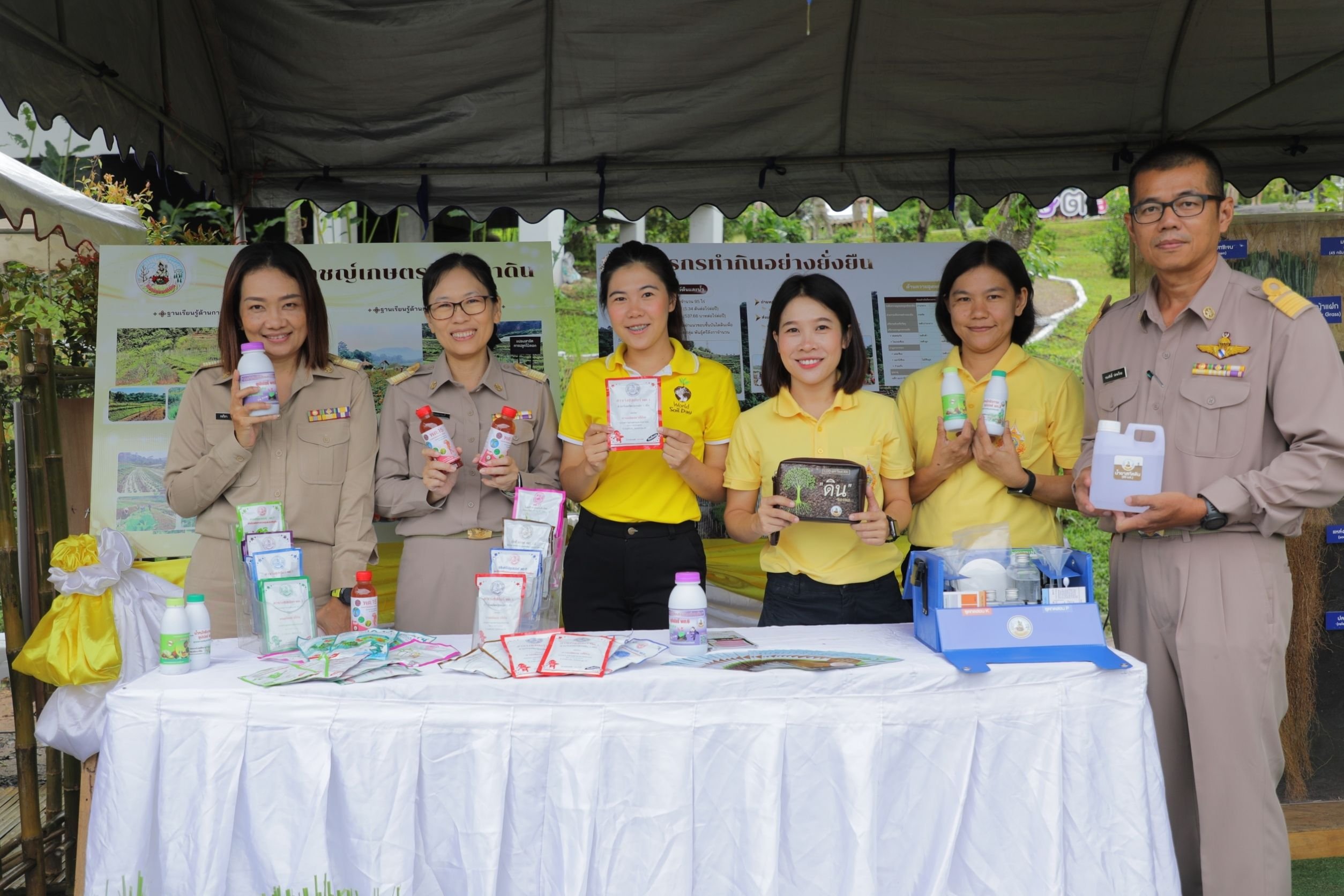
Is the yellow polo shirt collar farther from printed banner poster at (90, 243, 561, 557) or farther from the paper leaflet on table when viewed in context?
the paper leaflet on table

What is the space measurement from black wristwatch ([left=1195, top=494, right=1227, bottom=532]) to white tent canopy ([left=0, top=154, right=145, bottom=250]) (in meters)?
4.17

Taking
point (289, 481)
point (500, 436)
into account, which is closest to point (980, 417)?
point (500, 436)

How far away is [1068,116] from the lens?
5004mm

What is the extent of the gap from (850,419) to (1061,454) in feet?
2.42

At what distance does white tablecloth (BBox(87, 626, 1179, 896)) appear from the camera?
7.42 feet

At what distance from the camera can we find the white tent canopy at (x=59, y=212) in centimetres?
421

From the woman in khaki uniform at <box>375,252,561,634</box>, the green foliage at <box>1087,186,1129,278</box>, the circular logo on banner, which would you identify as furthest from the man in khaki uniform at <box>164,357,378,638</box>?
the green foliage at <box>1087,186,1129,278</box>

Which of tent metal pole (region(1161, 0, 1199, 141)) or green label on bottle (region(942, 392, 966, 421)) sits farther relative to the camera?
tent metal pole (region(1161, 0, 1199, 141))

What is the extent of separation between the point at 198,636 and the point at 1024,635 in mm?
1939

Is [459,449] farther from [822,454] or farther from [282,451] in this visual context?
[822,454]

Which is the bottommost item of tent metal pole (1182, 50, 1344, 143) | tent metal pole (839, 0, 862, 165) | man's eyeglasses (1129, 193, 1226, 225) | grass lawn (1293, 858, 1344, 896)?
grass lawn (1293, 858, 1344, 896)

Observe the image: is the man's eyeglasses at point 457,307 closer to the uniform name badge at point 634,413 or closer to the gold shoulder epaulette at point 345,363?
the gold shoulder epaulette at point 345,363

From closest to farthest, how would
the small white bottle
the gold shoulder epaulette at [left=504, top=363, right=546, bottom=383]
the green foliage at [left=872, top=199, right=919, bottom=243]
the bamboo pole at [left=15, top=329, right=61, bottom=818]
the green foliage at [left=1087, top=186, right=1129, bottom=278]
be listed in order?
the small white bottle → the gold shoulder epaulette at [left=504, top=363, right=546, bottom=383] → the bamboo pole at [left=15, top=329, right=61, bottom=818] → the green foliage at [left=872, top=199, right=919, bottom=243] → the green foliage at [left=1087, top=186, right=1129, bottom=278]

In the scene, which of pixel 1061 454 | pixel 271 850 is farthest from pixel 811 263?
pixel 271 850
